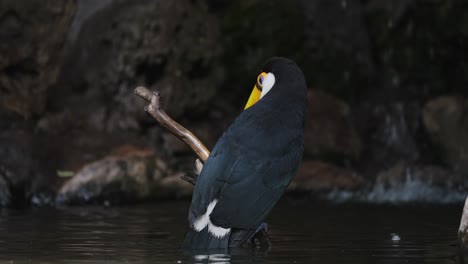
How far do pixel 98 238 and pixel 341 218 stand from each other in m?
2.96

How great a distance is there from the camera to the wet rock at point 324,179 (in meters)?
13.0

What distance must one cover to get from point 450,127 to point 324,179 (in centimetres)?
290

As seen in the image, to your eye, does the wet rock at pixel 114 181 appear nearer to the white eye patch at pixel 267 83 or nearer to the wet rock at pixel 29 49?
the wet rock at pixel 29 49

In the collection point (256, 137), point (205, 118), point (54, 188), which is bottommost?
point (256, 137)

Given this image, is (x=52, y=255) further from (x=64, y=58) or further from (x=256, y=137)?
(x=64, y=58)

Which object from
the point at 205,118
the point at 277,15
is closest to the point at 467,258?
the point at 205,118

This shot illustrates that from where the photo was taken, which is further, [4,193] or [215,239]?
[4,193]

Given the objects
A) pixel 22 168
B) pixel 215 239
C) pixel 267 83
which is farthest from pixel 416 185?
pixel 215 239

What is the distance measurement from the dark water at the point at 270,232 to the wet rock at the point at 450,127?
12.2 ft

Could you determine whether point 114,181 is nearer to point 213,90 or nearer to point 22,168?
point 22,168

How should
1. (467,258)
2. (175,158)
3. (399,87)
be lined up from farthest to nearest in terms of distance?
(399,87) < (175,158) < (467,258)

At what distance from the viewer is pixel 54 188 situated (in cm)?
1197

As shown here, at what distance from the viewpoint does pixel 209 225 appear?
20.5 feet

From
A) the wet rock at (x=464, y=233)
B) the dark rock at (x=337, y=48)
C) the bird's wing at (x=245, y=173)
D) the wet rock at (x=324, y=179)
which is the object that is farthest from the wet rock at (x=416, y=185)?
the bird's wing at (x=245, y=173)
